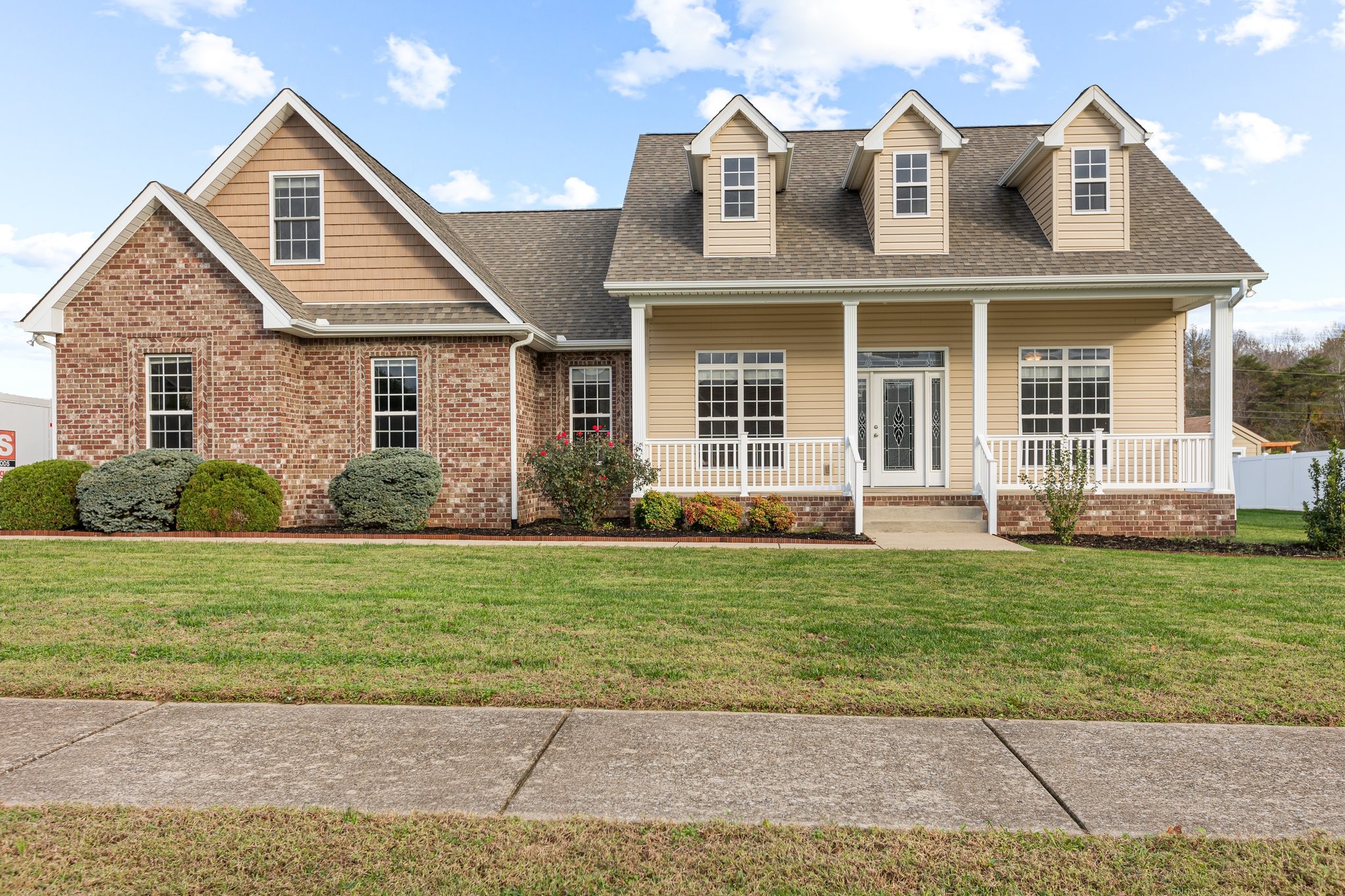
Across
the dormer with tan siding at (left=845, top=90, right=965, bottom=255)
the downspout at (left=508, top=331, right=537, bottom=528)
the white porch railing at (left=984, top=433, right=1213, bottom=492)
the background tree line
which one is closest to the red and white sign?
the downspout at (left=508, top=331, right=537, bottom=528)

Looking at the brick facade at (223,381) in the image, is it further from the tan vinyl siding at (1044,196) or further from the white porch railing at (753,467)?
the tan vinyl siding at (1044,196)

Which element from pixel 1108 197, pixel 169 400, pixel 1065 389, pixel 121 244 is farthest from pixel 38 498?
pixel 1108 197

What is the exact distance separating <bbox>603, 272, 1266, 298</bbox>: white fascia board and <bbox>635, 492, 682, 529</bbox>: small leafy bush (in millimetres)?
3496

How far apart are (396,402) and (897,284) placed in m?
8.88

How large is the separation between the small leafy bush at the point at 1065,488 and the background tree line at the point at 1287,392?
4136 cm

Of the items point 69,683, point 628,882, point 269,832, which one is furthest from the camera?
point 69,683

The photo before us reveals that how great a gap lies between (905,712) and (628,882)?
2.29 meters

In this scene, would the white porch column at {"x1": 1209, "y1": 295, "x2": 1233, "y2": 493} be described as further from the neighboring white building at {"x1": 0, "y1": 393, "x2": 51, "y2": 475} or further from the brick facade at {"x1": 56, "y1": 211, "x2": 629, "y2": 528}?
the neighboring white building at {"x1": 0, "y1": 393, "x2": 51, "y2": 475}

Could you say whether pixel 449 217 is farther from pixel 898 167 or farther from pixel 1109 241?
pixel 1109 241

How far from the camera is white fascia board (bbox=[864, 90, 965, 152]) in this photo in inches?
600

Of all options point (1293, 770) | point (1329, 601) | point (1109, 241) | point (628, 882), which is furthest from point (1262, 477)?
point (628, 882)

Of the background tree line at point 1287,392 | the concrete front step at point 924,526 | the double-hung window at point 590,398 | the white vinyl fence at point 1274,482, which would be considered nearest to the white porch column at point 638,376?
the double-hung window at point 590,398

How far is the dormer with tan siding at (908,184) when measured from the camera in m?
15.5

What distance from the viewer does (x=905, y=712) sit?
466cm
